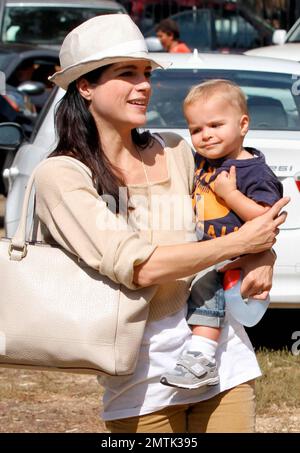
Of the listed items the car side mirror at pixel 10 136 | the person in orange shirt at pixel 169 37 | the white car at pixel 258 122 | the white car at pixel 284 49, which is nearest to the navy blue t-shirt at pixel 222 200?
the white car at pixel 258 122

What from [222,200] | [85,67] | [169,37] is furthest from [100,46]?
[169,37]

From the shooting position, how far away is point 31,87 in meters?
13.4

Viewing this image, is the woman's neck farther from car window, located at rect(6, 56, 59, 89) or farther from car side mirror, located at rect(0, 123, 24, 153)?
car window, located at rect(6, 56, 59, 89)

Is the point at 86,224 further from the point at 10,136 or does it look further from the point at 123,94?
the point at 10,136

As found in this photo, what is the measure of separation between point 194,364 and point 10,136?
Result: 4799 mm

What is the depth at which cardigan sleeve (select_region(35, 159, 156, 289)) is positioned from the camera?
2.99m

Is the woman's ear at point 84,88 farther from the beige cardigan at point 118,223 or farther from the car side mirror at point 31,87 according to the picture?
the car side mirror at point 31,87

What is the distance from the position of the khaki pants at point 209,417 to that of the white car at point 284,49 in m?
7.16

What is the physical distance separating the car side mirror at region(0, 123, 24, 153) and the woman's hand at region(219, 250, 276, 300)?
180 inches

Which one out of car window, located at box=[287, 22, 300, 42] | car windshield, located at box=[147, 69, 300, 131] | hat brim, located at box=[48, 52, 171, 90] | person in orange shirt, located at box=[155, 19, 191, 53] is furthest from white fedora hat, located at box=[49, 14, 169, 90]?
person in orange shirt, located at box=[155, 19, 191, 53]

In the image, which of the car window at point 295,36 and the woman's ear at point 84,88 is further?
the car window at point 295,36

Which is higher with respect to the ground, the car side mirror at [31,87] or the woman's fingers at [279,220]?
the woman's fingers at [279,220]

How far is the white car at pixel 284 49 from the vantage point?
10.5m

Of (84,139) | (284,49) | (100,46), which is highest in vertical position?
(100,46)
